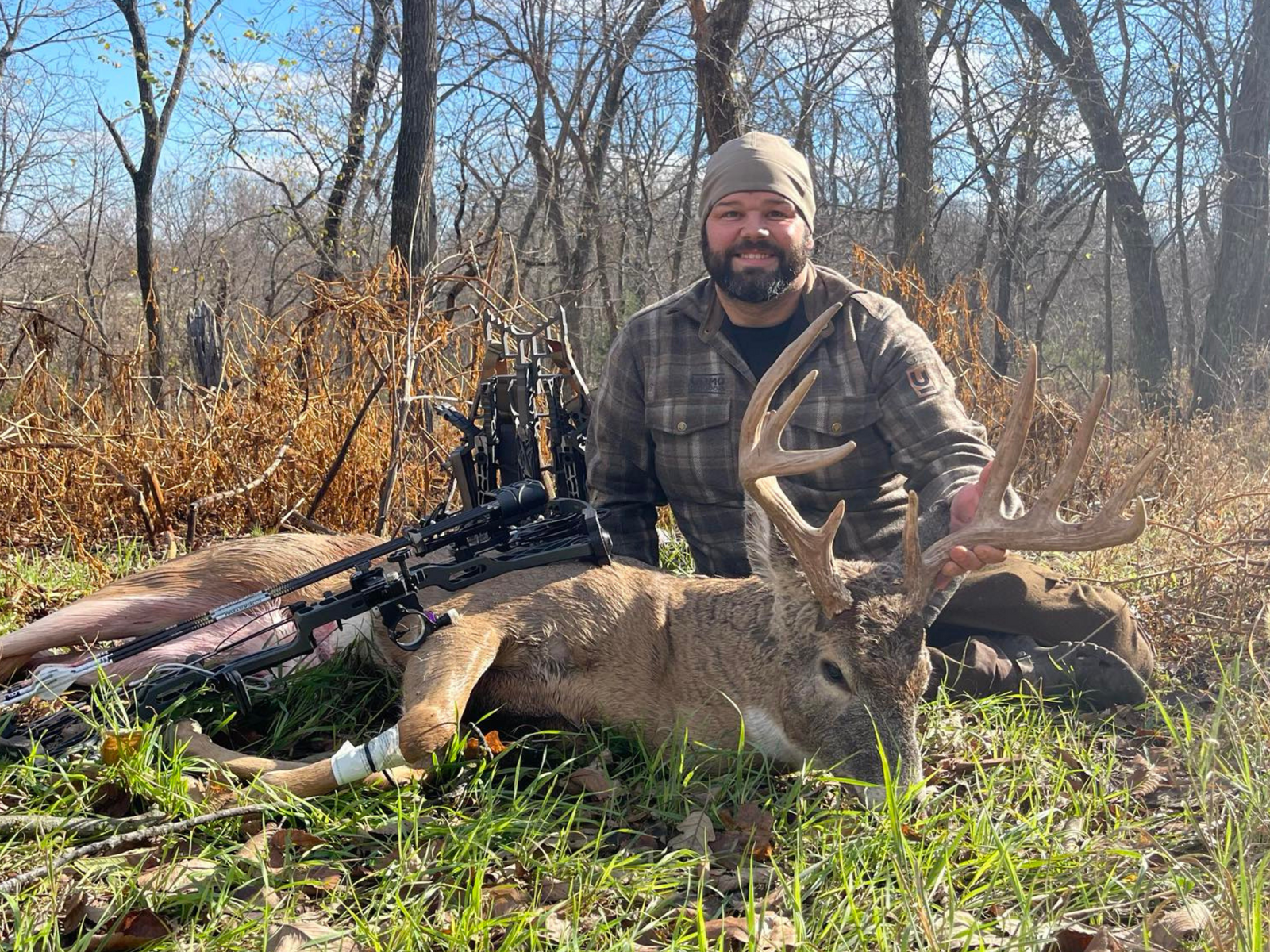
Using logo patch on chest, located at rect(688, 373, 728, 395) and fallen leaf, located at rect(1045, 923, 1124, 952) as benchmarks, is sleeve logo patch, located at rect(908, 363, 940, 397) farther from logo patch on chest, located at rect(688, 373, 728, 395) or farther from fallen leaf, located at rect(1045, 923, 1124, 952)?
fallen leaf, located at rect(1045, 923, 1124, 952)

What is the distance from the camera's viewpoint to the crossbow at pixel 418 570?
293 cm

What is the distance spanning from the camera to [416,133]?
337 inches

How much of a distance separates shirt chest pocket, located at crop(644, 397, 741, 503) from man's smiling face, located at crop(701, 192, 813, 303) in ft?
1.77

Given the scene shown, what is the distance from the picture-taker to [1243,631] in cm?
427

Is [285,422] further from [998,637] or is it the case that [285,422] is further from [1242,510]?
[1242,510]

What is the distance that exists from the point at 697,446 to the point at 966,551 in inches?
68.2

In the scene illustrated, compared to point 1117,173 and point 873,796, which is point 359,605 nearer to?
point 873,796

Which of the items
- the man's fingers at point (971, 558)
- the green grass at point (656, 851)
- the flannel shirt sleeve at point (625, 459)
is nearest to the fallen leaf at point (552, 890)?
the green grass at point (656, 851)

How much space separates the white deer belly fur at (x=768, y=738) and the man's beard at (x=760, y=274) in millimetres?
1996

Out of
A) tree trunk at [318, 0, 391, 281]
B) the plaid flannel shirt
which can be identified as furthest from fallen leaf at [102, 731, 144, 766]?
tree trunk at [318, 0, 391, 281]

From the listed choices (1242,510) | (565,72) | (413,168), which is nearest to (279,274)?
(565,72)

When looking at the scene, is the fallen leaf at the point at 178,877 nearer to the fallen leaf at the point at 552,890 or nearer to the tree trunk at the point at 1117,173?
the fallen leaf at the point at 552,890

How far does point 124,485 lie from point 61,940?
3829 mm

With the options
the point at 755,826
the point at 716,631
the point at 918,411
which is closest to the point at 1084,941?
the point at 755,826
